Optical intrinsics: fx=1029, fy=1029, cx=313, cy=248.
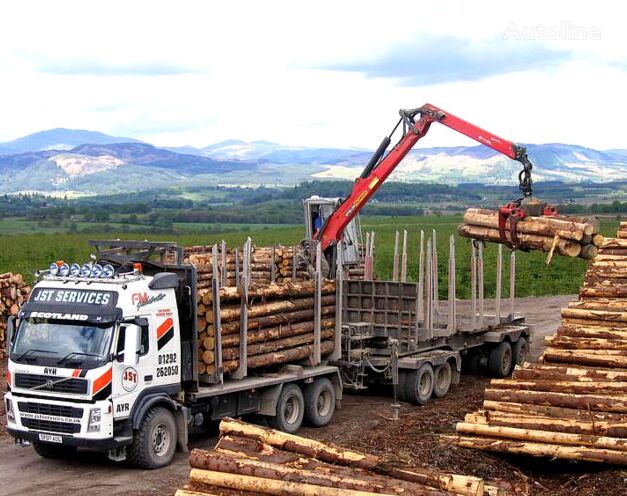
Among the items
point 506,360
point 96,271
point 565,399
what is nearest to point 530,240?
point 565,399

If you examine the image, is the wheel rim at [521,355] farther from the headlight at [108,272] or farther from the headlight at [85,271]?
the headlight at [85,271]

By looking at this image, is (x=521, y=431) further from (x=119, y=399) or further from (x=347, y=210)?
(x=347, y=210)

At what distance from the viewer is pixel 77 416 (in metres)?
14.6

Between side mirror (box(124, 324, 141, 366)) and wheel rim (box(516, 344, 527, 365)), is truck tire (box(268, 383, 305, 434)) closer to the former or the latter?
side mirror (box(124, 324, 141, 366))

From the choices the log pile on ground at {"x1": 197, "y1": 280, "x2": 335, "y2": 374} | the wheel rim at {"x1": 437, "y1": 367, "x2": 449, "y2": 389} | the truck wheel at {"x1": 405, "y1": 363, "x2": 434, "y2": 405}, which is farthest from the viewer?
the wheel rim at {"x1": 437, "y1": 367, "x2": 449, "y2": 389}

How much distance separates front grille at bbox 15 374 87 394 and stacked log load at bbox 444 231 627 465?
524 cm

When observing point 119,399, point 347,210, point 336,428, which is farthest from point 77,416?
point 347,210

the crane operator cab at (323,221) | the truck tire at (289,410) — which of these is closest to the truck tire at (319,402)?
the truck tire at (289,410)

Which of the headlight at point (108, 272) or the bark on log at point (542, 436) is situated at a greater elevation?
the headlight at point (108, 272)

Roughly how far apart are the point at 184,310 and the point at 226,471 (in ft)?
19.1

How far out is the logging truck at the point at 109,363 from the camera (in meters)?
14.6

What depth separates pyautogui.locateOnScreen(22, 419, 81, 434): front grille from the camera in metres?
14.6

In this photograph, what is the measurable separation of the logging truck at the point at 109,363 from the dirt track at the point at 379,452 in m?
0.39

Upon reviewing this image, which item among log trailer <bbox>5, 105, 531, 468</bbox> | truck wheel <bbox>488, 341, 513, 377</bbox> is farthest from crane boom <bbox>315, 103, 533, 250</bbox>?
truck wheel <bbox>488, 341, 513, 377</bbox>
